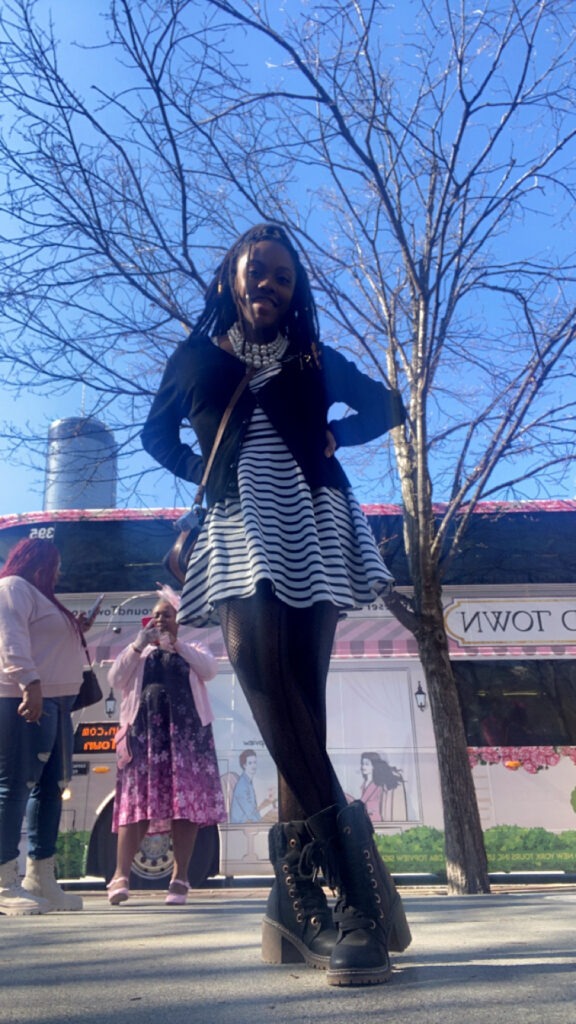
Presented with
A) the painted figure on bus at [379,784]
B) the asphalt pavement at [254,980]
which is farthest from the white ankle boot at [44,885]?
the painted figure on bus at [379,784]

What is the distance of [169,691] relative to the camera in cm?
436

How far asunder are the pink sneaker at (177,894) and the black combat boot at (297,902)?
2.57 meters

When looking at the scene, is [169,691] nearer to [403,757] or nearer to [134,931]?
[134,931]

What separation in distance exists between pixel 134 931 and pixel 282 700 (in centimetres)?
106

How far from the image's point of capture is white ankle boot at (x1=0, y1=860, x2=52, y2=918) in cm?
311

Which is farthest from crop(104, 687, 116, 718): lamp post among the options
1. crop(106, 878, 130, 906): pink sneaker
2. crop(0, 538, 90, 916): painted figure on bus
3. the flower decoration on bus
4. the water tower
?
crop(0, 538, 90, 916): painted figure on bus

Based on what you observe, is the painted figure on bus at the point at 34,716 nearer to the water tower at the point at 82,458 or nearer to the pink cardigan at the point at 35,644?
the pink cardigan at the point at 35,644

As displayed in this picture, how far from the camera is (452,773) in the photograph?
5.80 m

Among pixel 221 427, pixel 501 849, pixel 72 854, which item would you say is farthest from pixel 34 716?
pixel 501 849

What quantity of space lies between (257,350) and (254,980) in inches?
55.5

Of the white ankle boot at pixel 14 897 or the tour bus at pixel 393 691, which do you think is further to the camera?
the tour bus at pixel 393 691

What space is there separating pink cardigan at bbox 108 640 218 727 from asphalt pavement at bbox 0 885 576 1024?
6.87ft

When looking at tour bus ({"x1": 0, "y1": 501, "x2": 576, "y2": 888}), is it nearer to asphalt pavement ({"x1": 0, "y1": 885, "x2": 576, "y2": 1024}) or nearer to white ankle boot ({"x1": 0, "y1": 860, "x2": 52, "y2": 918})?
white ankle boot ({"x1": 0, "y1": 860, "x2": 52, "y2": 918})

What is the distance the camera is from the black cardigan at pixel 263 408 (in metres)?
1.93
